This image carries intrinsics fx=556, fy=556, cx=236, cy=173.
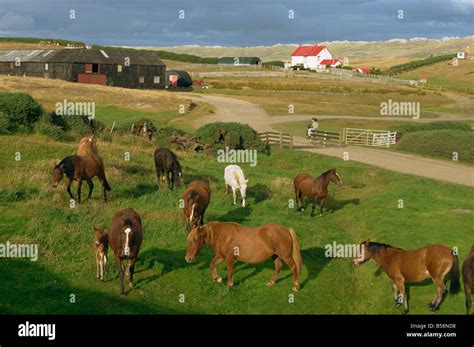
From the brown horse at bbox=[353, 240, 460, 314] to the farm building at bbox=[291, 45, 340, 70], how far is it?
161576 millimetres

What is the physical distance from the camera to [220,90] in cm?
10700

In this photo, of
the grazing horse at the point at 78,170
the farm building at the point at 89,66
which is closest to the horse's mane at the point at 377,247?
the grazing horse at the point at 78,170

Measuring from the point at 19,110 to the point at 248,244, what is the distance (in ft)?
88.0

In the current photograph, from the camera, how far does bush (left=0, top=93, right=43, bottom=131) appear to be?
3625cm

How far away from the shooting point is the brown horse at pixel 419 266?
13602 mm

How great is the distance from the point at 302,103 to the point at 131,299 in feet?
256

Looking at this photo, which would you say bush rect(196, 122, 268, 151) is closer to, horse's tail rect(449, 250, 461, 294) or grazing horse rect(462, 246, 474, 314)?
horse's tail rect(449, 250, 461, 294)

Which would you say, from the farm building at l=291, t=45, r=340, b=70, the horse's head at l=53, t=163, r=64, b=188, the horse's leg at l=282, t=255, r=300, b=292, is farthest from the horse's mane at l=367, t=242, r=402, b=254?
the farm building at l=291, t=45, r=340, b=70

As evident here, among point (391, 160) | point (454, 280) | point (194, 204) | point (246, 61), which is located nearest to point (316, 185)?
point (194, 204)

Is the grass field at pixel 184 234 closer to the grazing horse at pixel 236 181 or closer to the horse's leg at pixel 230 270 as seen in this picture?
the horse's leg at pixel 230 270

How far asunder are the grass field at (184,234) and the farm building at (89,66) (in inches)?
2380

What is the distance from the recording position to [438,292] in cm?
1376

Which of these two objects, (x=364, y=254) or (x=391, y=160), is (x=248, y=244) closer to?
(x=364, y=254)
